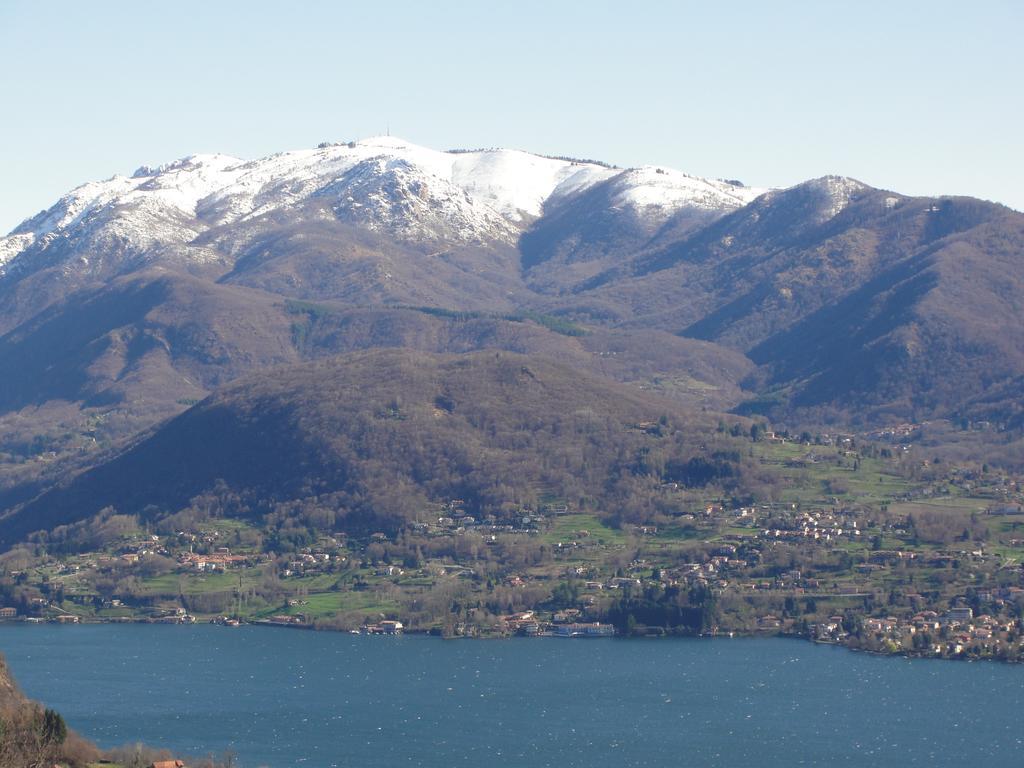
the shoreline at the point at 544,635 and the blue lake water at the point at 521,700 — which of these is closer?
the blue lake water at the point at 521,700

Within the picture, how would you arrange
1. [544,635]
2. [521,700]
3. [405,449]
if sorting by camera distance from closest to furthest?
[521,700] < [544,635] < [405,449]

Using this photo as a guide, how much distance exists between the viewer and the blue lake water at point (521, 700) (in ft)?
288

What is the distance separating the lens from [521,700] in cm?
10012

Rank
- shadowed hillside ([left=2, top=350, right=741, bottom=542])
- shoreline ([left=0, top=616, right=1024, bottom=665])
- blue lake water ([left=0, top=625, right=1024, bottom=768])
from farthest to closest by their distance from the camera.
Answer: shadowed hillside ([left=2, top=350, right=741, bottom=542]), shoreline ([left=0, top=616, right=1024, bottom=665]), blue lake water ([left=0, top=625, right=1024, bottom=768])

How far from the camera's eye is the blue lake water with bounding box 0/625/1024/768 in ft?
288

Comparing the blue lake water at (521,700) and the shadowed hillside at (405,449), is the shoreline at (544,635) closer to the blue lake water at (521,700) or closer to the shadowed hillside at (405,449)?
the blue lake water at (521,700)

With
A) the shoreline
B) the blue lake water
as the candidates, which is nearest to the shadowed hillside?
the shoreline

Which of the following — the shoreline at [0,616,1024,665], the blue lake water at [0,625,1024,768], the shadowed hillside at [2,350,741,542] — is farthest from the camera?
the shadowed hillside at [2,350,741,542]

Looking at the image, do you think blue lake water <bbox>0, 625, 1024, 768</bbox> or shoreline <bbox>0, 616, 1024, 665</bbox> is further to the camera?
shoreline <bbox>0, 616, 1024, 665</bbox>

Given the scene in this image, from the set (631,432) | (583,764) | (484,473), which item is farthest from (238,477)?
(583,764)

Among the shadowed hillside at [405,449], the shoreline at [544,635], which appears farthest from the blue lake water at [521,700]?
the shadowed hillside at [405,449]

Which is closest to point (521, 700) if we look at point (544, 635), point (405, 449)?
point (544, 635)

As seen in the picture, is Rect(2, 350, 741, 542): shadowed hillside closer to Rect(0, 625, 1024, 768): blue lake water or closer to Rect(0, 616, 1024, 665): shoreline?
Rect(0, 616, 1024, 665): shoreline

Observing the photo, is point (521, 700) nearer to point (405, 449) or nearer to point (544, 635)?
point (544, 635)
